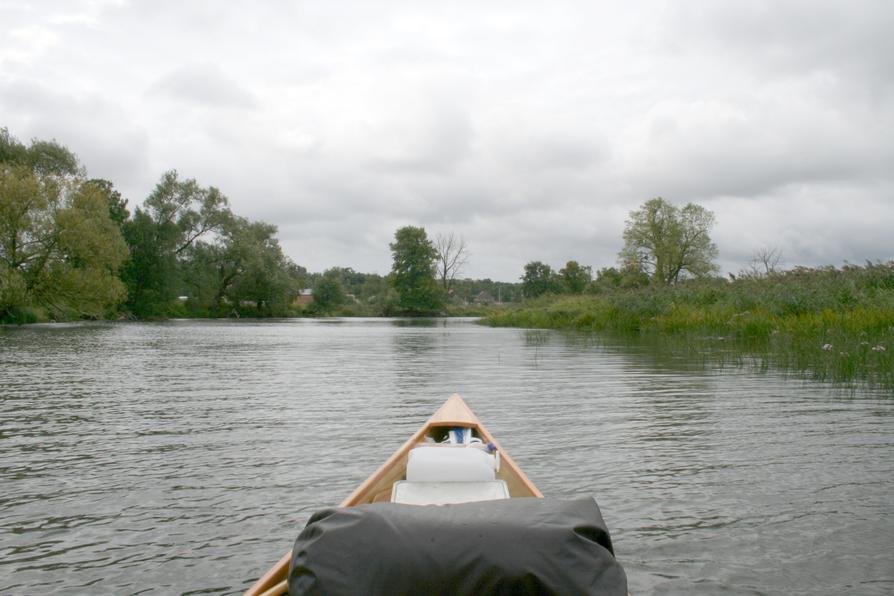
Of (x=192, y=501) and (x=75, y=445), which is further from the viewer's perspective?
(x=75, y=445)

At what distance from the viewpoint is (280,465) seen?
6445 mm

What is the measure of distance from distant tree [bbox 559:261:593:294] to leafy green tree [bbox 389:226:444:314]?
21.0 m

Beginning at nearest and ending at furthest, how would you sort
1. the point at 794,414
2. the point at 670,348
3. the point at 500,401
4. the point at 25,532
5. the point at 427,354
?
the point at 25,532 → the point at 794,414 → the point at 500,401 → the point at 670,348 → the point at 427,354

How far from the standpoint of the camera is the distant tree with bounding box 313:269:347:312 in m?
86.5

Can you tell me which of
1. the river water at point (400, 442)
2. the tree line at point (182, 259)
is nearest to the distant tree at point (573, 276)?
the tree line at point (182, 259)

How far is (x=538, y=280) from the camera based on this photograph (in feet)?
322

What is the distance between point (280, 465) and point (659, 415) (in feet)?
17.0

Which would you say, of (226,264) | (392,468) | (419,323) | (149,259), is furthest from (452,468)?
(226,264)

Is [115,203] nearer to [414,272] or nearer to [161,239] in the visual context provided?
[161,239]

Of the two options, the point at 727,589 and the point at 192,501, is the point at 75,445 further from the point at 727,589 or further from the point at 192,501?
the point at 727,589

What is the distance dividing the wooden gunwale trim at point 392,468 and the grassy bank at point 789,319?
25.0 feet

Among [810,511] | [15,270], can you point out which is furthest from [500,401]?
[15,270]

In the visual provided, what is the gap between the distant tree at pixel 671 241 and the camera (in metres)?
68.0

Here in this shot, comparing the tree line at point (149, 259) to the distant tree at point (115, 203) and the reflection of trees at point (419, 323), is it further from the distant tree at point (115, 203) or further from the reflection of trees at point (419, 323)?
the reflection of trees at point (419, 323)
